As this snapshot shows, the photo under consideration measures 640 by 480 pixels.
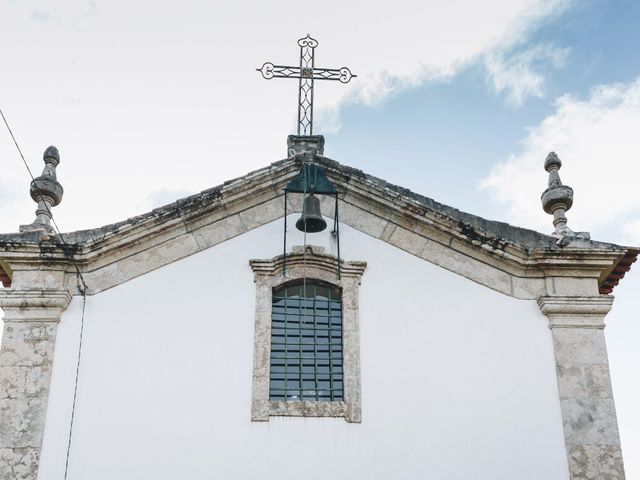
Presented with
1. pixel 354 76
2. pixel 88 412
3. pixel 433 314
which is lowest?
pixel 88 412

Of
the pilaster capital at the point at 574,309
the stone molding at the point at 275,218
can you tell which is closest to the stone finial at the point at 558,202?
the stone molding at the point at 275,218

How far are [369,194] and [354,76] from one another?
77.8 inches

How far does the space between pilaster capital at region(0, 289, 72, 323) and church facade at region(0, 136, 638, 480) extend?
0.02 meters

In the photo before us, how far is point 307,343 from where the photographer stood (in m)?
9.39

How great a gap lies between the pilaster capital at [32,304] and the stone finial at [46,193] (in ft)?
2.57

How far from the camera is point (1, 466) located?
8422 mm

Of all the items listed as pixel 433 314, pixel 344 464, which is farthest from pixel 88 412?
pixel 433 314

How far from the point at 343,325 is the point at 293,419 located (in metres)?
1.21

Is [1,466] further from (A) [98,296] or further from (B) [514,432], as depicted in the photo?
(B) [514,432]

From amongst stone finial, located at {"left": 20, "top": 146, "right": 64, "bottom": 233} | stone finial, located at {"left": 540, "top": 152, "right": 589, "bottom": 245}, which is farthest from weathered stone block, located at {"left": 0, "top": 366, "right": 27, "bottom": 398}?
stone finial, located at {"left": 540, "top": 152, "right": 589, "bottom": 245}

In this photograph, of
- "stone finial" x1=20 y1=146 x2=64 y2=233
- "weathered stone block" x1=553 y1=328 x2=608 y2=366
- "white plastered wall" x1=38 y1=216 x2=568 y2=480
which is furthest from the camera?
"stone finial" x1=20 y1=146 x2=64 y2=233

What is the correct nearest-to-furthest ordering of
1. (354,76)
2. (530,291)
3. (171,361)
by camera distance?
(171,361)
(530,291)
(354,76)

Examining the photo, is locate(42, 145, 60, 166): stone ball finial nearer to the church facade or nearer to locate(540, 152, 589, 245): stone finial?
the church facade

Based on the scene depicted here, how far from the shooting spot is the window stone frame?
8.86m
